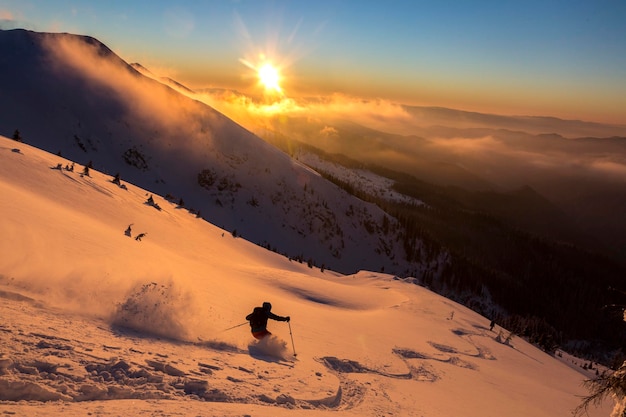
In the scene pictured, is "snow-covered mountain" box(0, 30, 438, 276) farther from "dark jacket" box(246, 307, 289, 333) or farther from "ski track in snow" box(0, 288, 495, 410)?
"ski track in snow" box(0, 288, 495, 410)

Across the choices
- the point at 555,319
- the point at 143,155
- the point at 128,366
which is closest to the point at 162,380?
the point at 128,366

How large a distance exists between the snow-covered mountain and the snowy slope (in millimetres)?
68819

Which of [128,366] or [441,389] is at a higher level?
[128,366]

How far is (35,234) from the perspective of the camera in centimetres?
913

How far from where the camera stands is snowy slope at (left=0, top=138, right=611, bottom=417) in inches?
214

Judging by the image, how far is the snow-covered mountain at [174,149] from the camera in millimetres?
84938

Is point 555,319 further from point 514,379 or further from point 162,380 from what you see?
point 162,380

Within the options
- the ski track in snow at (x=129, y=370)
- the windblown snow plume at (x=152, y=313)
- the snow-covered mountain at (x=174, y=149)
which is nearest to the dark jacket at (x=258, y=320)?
the ski track in snow at (x=129, y=370)

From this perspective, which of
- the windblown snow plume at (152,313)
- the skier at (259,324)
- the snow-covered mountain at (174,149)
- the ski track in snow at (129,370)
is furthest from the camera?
the snow-covered mountain at (174,149)

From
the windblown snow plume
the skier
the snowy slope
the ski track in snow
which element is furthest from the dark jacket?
the windblown snow plume

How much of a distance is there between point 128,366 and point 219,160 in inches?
4140

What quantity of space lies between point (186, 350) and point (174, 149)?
10198cm

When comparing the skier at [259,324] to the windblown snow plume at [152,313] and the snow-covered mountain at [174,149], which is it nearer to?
the windblown snow plume at [152,313]

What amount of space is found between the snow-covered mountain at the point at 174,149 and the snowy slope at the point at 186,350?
68819mm
